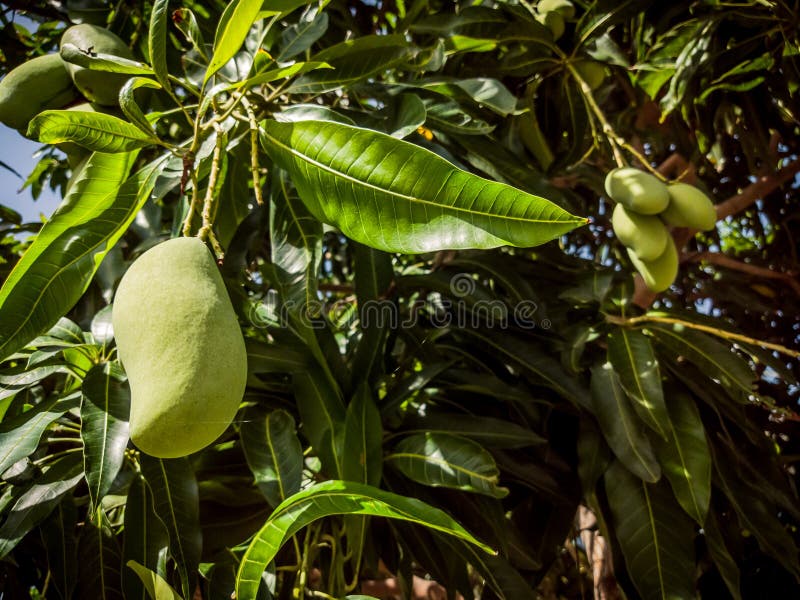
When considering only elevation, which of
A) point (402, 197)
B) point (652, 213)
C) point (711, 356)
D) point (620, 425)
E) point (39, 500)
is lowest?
point (39, 500)

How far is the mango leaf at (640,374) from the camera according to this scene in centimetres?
108

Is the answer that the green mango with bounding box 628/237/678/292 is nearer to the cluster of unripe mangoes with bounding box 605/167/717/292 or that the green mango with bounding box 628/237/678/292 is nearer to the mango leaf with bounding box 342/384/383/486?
the cluster of unripe mangoes with bounding box 605/167/717/292

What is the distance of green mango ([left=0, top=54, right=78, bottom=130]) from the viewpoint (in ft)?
3.27

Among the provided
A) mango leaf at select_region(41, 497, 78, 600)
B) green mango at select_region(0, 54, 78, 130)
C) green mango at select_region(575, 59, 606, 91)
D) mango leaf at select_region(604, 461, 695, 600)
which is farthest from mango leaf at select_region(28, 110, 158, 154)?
green mango at select_region(575, 59, 606, 91)


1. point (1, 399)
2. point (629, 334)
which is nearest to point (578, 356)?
point (629, 334)

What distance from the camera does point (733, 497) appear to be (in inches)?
47.8

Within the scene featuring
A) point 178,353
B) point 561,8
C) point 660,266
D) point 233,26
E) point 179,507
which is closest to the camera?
point 178,353

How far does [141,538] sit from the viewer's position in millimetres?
980

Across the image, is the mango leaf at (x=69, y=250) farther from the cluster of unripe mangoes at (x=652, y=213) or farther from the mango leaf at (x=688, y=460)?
the mango leaf at (x=688, y=460)

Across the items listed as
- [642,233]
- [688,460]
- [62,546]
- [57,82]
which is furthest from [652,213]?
[62,546]

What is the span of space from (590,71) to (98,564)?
1373 millimetres

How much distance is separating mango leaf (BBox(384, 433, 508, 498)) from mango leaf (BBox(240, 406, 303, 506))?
0.17 meters

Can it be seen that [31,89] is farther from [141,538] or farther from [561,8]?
[561,8]

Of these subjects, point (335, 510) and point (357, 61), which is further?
point (357, 61)
